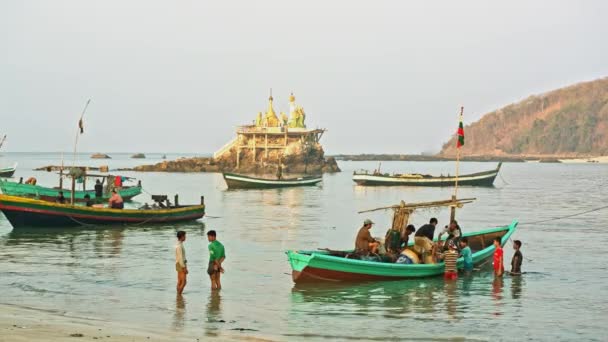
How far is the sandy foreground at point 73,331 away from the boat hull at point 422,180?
7815 centimetres

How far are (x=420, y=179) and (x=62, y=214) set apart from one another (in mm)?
63530

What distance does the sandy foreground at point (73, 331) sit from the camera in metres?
14.0

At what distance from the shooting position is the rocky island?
433 ft

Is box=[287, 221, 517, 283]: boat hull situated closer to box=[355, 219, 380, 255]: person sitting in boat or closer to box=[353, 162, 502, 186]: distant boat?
box=[355, 219, 380, 255]: person sitting in boat

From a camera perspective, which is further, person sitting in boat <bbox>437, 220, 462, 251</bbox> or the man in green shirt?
person sitting in boat <bbox>437, 220, 462, 251</bbox>

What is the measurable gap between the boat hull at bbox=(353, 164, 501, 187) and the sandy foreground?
78154 millimetres

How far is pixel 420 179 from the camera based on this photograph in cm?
9488

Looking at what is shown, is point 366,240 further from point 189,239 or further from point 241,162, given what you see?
point 241,162

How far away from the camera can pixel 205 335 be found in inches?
601

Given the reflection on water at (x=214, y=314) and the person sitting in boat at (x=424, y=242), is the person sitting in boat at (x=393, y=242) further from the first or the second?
the reflection on water at (x=214, y=314)

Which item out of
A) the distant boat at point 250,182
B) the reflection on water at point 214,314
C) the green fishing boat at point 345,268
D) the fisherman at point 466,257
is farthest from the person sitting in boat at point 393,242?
the distant boat at point 250,182

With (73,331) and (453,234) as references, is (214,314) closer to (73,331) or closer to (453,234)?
(73,331)

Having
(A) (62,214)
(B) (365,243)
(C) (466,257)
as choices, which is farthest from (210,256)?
(A) (62,214)

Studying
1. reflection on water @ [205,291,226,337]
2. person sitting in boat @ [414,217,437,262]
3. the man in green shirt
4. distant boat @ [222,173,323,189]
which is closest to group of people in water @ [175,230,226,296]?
the man in green shirt
